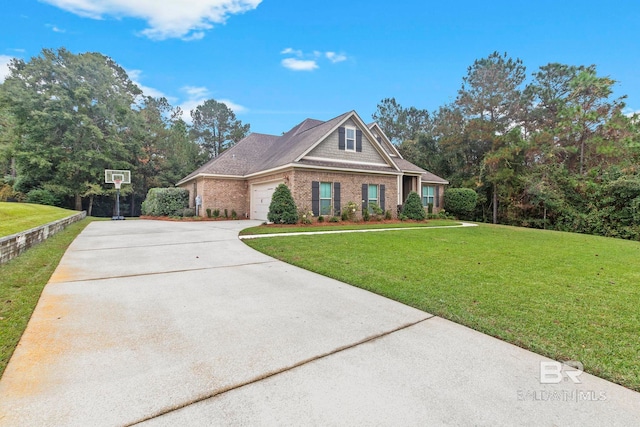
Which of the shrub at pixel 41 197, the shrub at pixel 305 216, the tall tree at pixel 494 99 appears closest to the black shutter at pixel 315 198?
the shrub at pixel 305 216

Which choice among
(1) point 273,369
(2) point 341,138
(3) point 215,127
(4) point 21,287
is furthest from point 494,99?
(3) point 215,127

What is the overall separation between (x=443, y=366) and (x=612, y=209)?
62.9 feet

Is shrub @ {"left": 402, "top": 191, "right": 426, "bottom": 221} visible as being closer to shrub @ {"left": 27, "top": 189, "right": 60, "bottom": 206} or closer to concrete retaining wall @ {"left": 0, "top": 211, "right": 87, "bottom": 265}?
concrete retaining wall @ {"left": 0, "top": 211, "right": 87, "bottom": 265}

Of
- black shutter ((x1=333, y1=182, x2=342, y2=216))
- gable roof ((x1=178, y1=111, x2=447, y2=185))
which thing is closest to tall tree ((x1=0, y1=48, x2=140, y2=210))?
gable roof ((x1=178, y1=111, x2=447, y2=185))

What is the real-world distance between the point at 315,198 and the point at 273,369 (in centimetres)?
1298

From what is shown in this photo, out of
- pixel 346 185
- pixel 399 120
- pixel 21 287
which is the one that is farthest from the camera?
pixel 399 120

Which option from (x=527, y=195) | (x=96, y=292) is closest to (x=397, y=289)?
(x=96, y=292)

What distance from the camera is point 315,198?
15.1 metres

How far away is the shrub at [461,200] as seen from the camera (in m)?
21.6

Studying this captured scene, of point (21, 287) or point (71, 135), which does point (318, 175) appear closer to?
point (21, 287)

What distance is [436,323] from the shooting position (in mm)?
3213

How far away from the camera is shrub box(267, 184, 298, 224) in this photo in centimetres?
1314

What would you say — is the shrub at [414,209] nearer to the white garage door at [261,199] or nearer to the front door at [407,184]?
the front door at [407,184]

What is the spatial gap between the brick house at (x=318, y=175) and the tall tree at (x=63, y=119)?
11.3 metres
